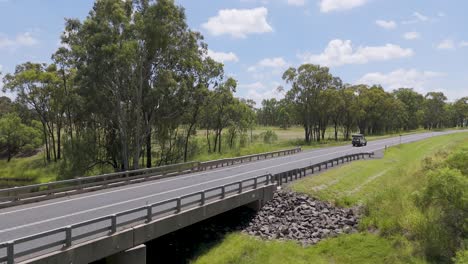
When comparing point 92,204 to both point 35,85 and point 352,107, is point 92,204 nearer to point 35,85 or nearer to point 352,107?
point 35,85

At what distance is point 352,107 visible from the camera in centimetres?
8588

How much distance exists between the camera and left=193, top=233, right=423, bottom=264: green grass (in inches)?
691

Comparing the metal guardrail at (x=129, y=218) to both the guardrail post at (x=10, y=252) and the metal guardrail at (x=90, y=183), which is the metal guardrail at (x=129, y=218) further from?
the metal guardrail at (x=90, y=183)

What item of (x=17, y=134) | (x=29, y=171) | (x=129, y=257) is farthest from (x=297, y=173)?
(x=17, y=134)

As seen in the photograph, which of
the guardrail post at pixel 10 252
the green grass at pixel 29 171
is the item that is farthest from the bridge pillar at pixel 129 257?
the green grass at pixel 29 171

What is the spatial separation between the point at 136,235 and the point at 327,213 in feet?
42.2

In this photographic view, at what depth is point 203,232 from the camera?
20719 mm

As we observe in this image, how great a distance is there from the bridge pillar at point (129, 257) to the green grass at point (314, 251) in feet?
12.6

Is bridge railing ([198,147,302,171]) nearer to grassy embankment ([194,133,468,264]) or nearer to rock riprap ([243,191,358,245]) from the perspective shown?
rock riprap ([243,191,358,245])

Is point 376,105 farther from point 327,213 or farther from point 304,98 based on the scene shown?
point 327,213

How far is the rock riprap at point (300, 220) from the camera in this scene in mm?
20547

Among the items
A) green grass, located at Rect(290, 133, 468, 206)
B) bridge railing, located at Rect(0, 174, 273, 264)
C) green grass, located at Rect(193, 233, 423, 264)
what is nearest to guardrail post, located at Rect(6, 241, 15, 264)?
A: bridge railing, located at Rect(0, 174, 273, 264)

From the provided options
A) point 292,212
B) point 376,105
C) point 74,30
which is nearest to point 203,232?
point 292,212

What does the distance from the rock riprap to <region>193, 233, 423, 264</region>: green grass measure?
0.89 m
